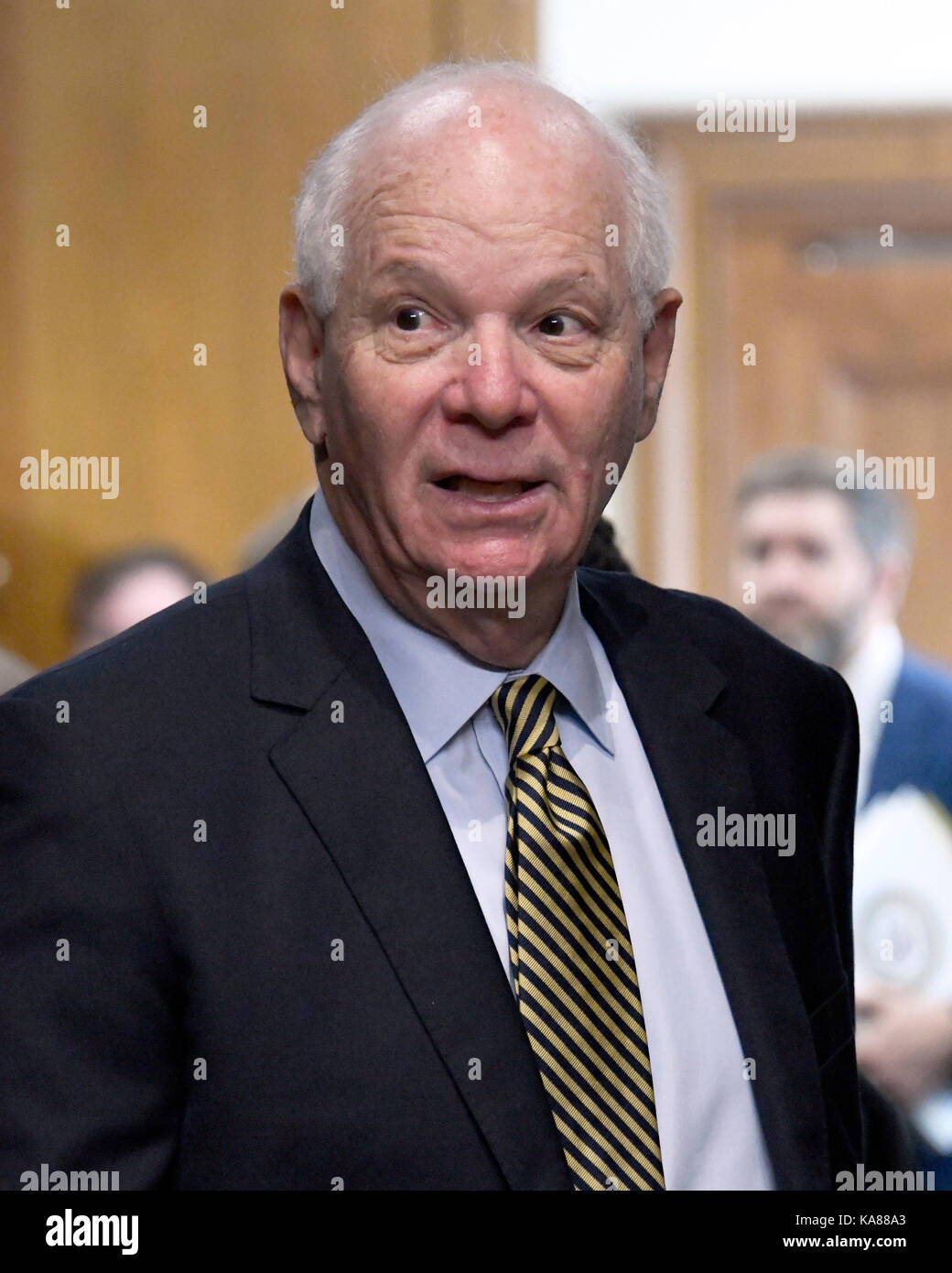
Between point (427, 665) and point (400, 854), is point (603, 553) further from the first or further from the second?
point (400, 854)

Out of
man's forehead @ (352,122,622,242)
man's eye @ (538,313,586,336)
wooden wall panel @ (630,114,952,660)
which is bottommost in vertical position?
man's eye @ (538,313,586,336)

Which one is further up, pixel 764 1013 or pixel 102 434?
pixel 102 434

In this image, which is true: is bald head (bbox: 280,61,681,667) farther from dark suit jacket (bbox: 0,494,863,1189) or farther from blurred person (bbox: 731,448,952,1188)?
blurred person (bbox: 731,448,952,1188)

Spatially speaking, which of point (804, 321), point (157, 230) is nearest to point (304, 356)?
point (157, 230)

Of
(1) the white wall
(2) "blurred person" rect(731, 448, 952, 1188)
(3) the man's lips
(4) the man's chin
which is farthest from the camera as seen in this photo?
(1) the white wall

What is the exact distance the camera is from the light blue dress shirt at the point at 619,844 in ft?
3.44

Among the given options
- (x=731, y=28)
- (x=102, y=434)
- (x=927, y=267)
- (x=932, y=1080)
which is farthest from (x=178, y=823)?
(x=927, y=267)

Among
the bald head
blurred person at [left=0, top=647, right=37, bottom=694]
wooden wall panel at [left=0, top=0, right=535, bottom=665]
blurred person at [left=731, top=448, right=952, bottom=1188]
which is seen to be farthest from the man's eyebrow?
wooden wall panel at [left=0, top=0, right=535, bottom=665]

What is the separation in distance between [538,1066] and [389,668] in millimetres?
267

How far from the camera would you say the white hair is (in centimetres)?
106

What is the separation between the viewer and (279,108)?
2.98m

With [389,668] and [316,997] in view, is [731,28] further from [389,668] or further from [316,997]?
[316,997]

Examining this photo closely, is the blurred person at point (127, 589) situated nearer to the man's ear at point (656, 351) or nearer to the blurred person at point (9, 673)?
the blurred person at point (9, 673)

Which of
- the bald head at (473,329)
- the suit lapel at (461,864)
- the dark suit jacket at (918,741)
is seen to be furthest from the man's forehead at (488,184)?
the dark suit jacket at (918,741)
